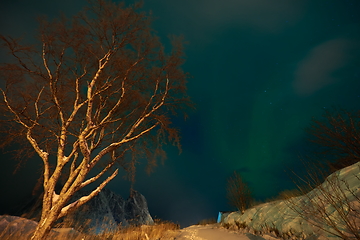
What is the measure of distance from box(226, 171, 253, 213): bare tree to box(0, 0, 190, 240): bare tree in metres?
11.2

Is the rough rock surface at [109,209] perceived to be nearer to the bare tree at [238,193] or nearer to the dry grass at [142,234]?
the bare tree at [238,193]

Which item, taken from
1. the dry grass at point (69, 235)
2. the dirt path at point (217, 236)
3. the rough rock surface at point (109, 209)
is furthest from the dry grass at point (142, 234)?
the rough rock surface at point (109, 209)

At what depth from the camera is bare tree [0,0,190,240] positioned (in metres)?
4.66

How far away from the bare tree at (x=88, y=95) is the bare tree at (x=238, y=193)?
11.2 m

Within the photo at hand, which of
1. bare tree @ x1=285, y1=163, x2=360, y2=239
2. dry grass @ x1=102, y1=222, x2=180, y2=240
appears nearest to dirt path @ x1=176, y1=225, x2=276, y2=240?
dry grass @ x1=102, y1=222, x2=180, y2=240

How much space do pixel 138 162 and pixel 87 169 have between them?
2080 millimetres

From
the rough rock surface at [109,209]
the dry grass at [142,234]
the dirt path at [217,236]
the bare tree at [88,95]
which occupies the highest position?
the bare tree at [88,95]

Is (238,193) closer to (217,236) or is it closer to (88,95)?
(217,236)

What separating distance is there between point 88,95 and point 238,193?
1481 centimetres

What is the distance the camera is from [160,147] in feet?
21.7

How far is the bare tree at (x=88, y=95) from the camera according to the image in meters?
4.66

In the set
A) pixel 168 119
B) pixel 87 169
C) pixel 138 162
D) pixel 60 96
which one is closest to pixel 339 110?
pixel 168 119

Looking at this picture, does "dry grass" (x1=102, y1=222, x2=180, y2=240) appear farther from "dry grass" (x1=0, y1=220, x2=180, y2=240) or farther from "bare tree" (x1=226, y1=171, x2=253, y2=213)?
"bare tree" (x1=226, y1=171, x2=253, y2=213)

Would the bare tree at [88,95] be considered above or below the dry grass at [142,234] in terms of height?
above
